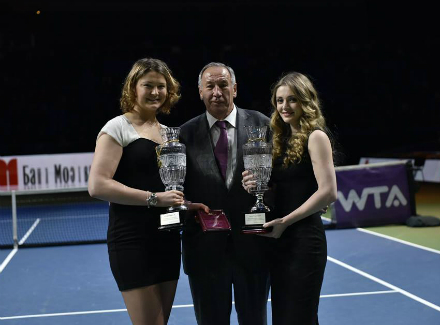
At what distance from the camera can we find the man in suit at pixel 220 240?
3379 millimetres

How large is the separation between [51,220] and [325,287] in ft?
26.4

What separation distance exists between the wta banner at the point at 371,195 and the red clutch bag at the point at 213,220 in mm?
7182

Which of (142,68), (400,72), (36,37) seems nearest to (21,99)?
(36,37)

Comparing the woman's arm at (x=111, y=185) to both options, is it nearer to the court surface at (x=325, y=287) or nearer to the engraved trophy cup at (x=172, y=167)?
the engraved trophy cup at (x=172, y=167)

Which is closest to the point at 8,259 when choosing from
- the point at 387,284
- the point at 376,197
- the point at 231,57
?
the point at 387,284

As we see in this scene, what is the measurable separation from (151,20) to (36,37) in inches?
193

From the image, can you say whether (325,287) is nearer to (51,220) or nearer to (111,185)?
(111,185)

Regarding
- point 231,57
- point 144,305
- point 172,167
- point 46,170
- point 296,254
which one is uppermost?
point 231,57

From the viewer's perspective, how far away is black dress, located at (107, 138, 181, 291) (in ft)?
10.8

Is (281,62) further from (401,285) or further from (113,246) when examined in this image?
(113,246)

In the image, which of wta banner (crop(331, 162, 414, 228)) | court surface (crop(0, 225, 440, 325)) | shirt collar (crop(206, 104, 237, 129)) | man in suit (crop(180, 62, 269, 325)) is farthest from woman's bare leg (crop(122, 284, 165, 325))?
wta banner (crop(331, 162, 414, 228))

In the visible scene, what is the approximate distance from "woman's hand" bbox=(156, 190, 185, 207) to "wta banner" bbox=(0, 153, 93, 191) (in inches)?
470

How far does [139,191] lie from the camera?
318 centimetres

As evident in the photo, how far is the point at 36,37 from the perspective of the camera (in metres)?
24.8
